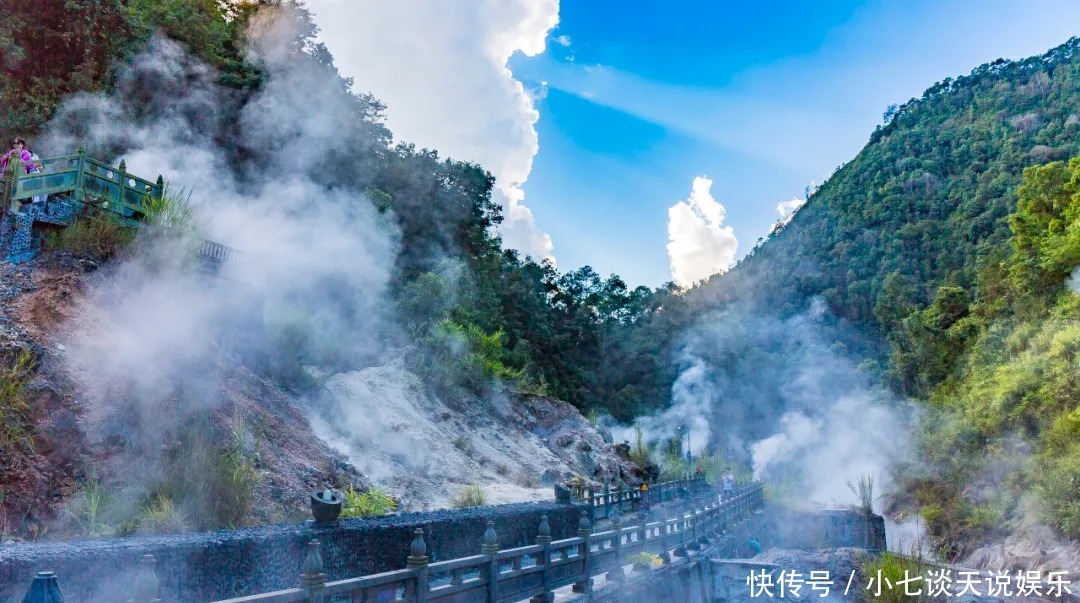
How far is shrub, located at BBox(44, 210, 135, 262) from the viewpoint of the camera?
1225cm

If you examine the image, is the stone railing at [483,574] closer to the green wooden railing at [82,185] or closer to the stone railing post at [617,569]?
the stone railing post at [617,569]

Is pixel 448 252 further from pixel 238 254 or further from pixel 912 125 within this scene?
pixel 912 125

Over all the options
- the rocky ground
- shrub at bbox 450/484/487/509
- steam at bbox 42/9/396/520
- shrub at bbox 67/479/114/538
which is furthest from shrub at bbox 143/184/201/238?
shrub at bbox 450/484/487/509

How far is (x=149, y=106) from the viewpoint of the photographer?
2169cm

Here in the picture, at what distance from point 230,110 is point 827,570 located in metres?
23.6

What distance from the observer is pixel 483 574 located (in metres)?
6.93

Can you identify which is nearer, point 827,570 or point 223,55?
point 827,570

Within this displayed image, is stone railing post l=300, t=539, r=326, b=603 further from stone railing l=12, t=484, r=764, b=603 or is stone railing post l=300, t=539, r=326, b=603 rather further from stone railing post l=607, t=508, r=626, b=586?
stone railing post l=607, t=508, r=626, b=586

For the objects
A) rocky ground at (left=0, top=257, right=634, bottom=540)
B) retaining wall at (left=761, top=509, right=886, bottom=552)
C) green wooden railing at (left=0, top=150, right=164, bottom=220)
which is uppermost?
green wooden railing at (left=0, top=150, right=164, bottom=220)

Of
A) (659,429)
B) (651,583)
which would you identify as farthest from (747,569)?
(659,429)

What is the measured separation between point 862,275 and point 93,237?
214 feet

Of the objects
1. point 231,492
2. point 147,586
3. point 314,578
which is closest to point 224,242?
point 231,492

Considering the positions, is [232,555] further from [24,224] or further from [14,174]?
[14,174]

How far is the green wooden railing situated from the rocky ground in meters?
1.36
